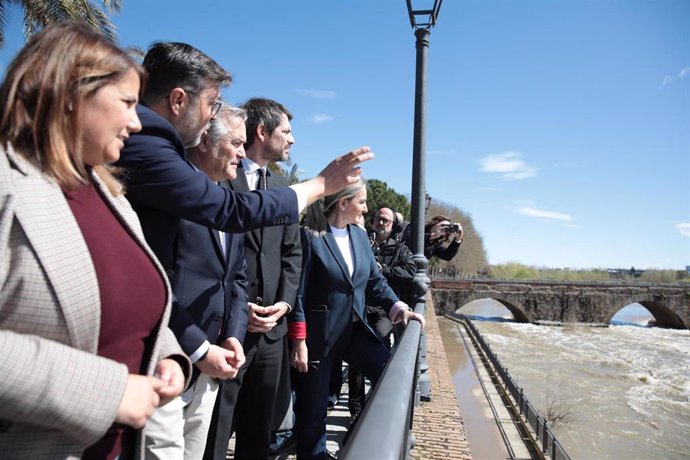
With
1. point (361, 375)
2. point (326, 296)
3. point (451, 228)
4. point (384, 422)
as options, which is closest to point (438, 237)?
point (451, 228)

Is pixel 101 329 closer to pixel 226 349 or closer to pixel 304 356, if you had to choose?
pixel 226 349

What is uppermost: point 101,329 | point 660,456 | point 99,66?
point 99,66

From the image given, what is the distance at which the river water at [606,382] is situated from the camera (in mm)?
19859

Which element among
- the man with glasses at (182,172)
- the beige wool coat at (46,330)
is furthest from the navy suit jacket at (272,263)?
the beige wool coat at (46,330)

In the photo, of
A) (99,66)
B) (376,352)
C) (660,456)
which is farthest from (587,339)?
(99,66)

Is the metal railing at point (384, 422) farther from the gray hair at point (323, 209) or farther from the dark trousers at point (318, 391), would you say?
the gray hair at point (323, 209)

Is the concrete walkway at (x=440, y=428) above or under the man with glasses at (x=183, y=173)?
under

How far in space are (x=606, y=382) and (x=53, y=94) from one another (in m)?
33.4

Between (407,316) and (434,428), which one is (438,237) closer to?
(434,428)

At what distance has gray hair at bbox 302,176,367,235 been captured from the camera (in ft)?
11.3

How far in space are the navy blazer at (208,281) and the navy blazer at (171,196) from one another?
12cm

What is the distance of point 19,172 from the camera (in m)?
1.06

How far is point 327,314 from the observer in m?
3.35

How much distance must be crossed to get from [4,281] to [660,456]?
2378 cm
